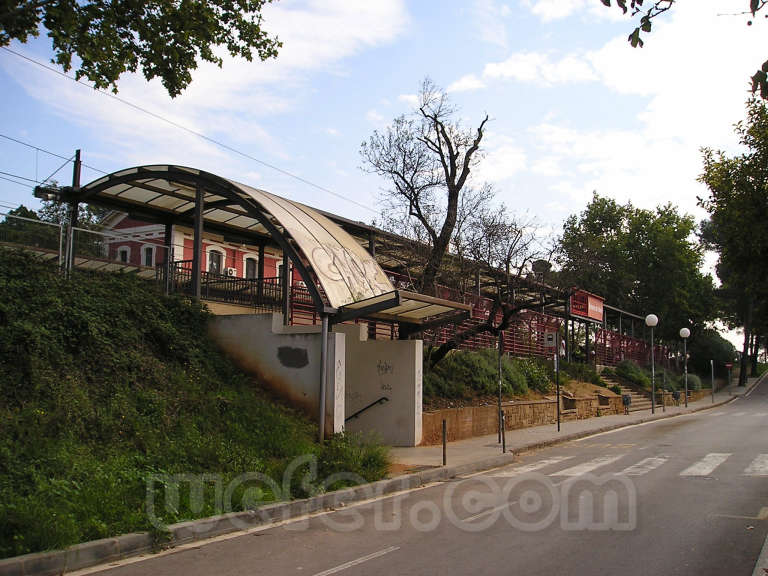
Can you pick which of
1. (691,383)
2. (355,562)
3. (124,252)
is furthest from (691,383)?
(355,562)

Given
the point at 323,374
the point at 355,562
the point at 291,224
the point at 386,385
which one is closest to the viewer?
the point at 355,562

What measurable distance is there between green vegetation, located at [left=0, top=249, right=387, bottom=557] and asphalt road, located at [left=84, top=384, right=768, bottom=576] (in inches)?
41.5

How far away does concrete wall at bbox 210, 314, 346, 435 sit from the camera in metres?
14.3

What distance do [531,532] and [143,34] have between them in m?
9.16

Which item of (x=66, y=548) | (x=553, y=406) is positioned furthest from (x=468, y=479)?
(x=553, y=406)

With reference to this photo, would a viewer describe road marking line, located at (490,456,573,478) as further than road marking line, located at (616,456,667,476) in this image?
Yes

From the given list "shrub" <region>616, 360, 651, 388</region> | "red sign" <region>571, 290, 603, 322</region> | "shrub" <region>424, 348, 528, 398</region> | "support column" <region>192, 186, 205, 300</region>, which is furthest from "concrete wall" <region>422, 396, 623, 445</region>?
"shrub" <region>616, 360, 651, 388</region>

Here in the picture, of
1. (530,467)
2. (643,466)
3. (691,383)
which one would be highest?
(691,383)

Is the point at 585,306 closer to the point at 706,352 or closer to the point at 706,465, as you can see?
the point at 706,465

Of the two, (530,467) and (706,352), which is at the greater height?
(706,352)

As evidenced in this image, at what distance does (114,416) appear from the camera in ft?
35.0

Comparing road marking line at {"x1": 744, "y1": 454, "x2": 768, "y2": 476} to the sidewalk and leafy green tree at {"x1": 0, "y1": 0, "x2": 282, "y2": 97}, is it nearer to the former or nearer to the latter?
the sidewalk

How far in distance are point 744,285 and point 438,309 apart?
6.51 metres

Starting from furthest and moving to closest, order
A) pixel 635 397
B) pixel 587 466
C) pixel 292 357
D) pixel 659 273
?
pixel 659 273 < pixel 635 397 < pixel 292 357 < pixel 587 466
